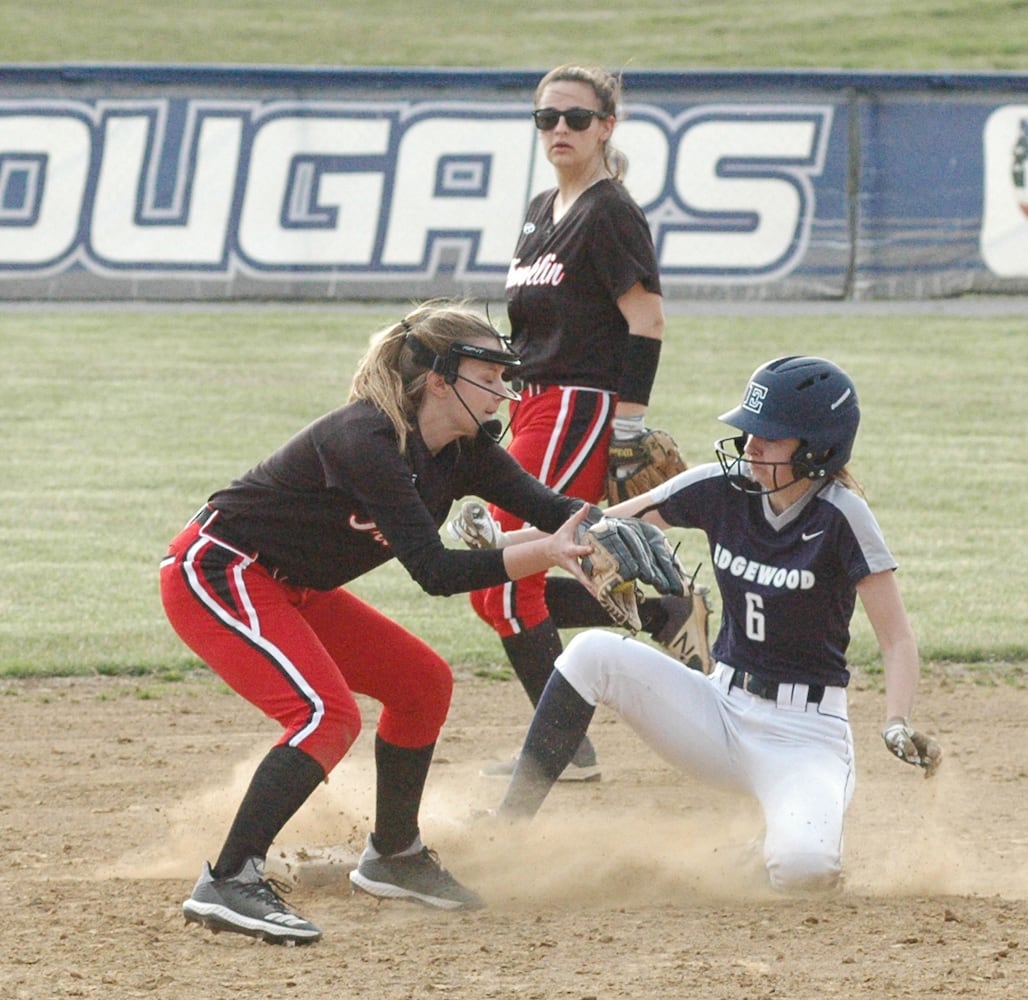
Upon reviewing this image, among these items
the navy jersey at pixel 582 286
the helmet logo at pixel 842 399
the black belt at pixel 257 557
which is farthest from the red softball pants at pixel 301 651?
the navy jersey at pixel 582 286

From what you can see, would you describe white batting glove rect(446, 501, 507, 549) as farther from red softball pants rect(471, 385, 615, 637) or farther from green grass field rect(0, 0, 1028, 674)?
green grass field rect(0, 0, 1028, 674)

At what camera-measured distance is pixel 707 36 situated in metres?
30.8

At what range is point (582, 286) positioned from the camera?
238 inches

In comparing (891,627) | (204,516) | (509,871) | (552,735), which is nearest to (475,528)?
(552,735)

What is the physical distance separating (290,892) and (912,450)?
8116 millimetres

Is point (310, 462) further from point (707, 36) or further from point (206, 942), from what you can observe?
point (707, 36)

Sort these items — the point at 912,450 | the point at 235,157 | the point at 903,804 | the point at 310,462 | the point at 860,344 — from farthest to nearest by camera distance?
the point at 235,157
the point at 860,344
the point at 912,450
the point at 903,804
the point at 310,462

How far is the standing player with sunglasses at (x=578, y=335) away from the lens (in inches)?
237

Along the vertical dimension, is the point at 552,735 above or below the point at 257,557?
below

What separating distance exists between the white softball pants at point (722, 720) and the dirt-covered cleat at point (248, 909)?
1.02 metres

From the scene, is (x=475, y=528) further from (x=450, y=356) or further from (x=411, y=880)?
(x=411, y=880)

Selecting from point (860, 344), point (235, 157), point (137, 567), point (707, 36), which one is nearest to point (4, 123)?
point (235, 157)

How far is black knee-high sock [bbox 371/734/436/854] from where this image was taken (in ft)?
16.1

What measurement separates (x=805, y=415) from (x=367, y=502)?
120 centimetres
